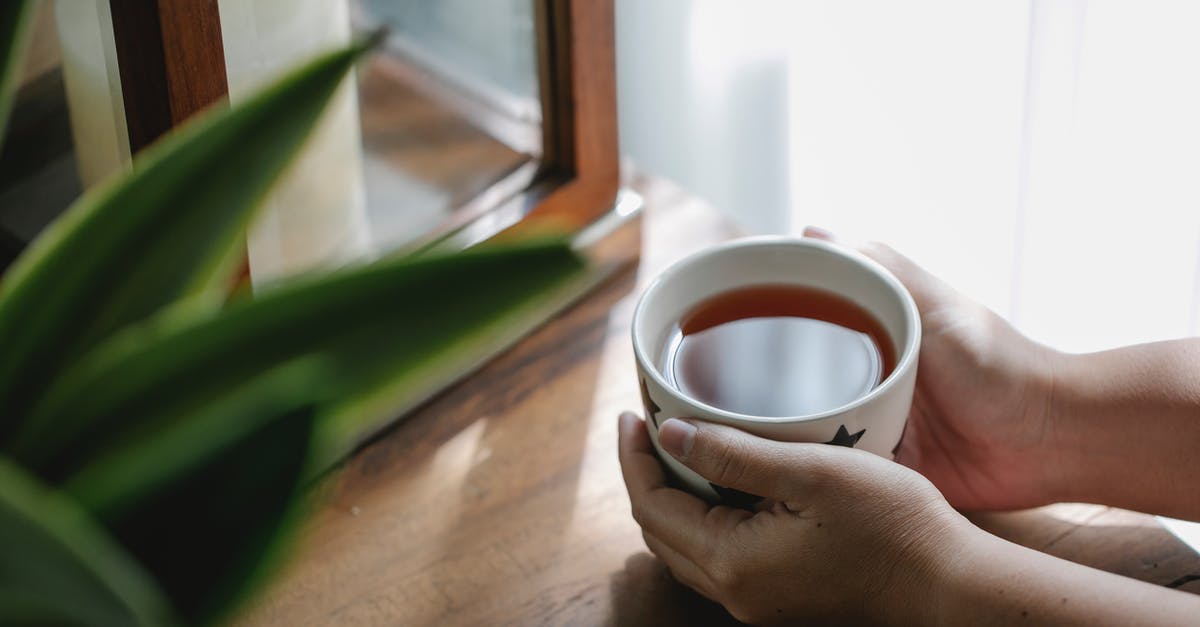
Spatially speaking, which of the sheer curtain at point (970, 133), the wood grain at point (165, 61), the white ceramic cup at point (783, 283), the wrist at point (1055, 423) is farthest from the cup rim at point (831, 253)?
the sheer curtain at point (970, 133)

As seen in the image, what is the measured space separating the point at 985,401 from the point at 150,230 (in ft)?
1.49

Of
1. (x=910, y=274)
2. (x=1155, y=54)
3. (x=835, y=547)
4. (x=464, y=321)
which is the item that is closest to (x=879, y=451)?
(x=835, y=547)

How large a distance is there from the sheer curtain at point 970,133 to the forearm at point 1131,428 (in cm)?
35

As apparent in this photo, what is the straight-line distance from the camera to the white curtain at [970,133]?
89cm

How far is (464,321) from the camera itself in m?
0.26

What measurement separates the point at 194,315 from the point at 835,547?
32 centimetres

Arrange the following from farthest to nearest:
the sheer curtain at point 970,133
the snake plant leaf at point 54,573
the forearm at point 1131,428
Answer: the sheer curtain at point 970,133 → the forearm at point 1131,428 → the snake plant leaf at point 54,573

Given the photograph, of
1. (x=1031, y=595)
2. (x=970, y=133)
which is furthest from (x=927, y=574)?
(x=970, y=133)

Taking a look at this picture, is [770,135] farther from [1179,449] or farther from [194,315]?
[194,315]

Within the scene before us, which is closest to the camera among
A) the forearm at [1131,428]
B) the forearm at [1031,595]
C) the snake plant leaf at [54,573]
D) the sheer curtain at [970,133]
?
the snake plant leaf at [54,573]

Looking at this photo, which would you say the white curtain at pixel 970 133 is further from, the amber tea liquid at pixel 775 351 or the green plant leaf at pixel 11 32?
the green plant leaf at pixel 11 32

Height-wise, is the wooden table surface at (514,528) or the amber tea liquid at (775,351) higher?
the amber tea liquid at (775,351)

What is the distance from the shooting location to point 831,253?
0.57 m

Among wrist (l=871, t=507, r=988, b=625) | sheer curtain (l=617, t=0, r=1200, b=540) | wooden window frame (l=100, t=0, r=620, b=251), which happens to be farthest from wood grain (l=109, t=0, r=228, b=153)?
sheer curtain (l=617, t=0, r=1200, b=540)
